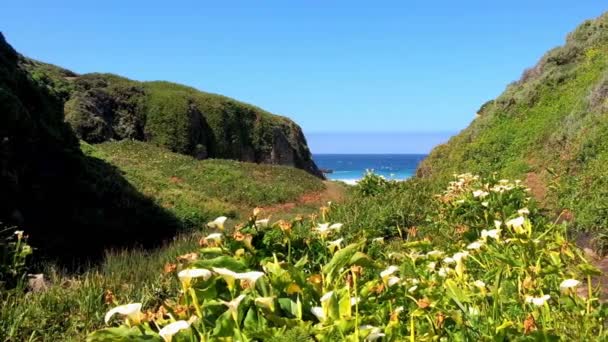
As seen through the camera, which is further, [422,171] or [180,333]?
[422,171]

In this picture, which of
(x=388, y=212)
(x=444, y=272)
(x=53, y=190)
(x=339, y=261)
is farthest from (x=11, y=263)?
(x=53, y=190)

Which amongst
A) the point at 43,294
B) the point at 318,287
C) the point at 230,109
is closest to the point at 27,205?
the point at 43,294

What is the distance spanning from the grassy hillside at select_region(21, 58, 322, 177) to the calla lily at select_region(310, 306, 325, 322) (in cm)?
3694

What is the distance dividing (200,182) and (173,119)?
20.0m

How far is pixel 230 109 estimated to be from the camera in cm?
5650

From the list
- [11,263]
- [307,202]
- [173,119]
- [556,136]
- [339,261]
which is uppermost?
[173,119]

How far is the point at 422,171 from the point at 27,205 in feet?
42.8

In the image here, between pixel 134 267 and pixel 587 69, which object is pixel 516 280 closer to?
pixel 134 267

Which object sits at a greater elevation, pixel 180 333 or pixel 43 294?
pixel 180 333

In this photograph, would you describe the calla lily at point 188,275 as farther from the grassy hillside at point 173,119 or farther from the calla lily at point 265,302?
the grassy hillside at point 173,119

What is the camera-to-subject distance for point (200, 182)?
30531 mm

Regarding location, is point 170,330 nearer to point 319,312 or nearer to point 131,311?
point 131,311

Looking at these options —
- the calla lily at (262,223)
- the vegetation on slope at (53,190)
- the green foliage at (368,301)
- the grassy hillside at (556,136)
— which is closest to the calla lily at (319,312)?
the green foliage at (368,301)

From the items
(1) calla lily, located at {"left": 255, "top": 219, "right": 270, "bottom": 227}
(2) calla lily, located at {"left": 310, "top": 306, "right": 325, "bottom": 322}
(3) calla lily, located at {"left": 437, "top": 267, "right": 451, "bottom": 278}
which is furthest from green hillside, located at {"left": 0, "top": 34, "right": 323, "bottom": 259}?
(2) calla lily, located at {"left": 310, "top": 306, "right": 325, "bottom": 322}
